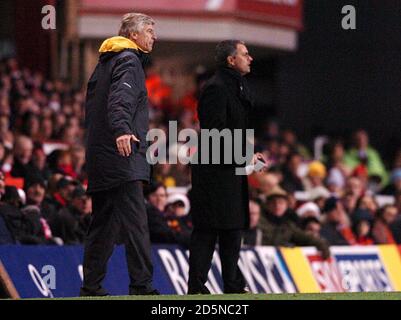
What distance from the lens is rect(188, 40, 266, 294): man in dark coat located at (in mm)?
11594

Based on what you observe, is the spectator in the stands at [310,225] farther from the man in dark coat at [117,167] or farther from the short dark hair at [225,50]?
the man in dark coat at [117,167]

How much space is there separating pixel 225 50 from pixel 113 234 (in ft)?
6.01

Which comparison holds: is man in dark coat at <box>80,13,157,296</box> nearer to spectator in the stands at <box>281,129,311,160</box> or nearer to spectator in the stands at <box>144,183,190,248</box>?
spectator in the stands at <box>144,183,190,248</box>

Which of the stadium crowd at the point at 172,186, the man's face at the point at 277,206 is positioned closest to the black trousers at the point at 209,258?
the stadium crowd at the point at 172,186

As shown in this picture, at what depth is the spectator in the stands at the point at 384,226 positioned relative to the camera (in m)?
19.5

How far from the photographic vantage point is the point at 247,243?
16312mm

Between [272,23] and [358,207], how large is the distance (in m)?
10.6

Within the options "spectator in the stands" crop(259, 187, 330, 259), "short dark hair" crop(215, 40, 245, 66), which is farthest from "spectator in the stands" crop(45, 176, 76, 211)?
"short dark hair" crop(215, 40, 245, 66)

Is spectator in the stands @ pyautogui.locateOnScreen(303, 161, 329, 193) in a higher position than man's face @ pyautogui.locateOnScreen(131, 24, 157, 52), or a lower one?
lower

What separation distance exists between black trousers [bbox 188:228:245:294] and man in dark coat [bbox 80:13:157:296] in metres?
0.84

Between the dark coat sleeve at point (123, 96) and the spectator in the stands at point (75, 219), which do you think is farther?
the spectator in the stands at point (75, 219)

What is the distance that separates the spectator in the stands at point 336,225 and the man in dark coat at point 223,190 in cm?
695
